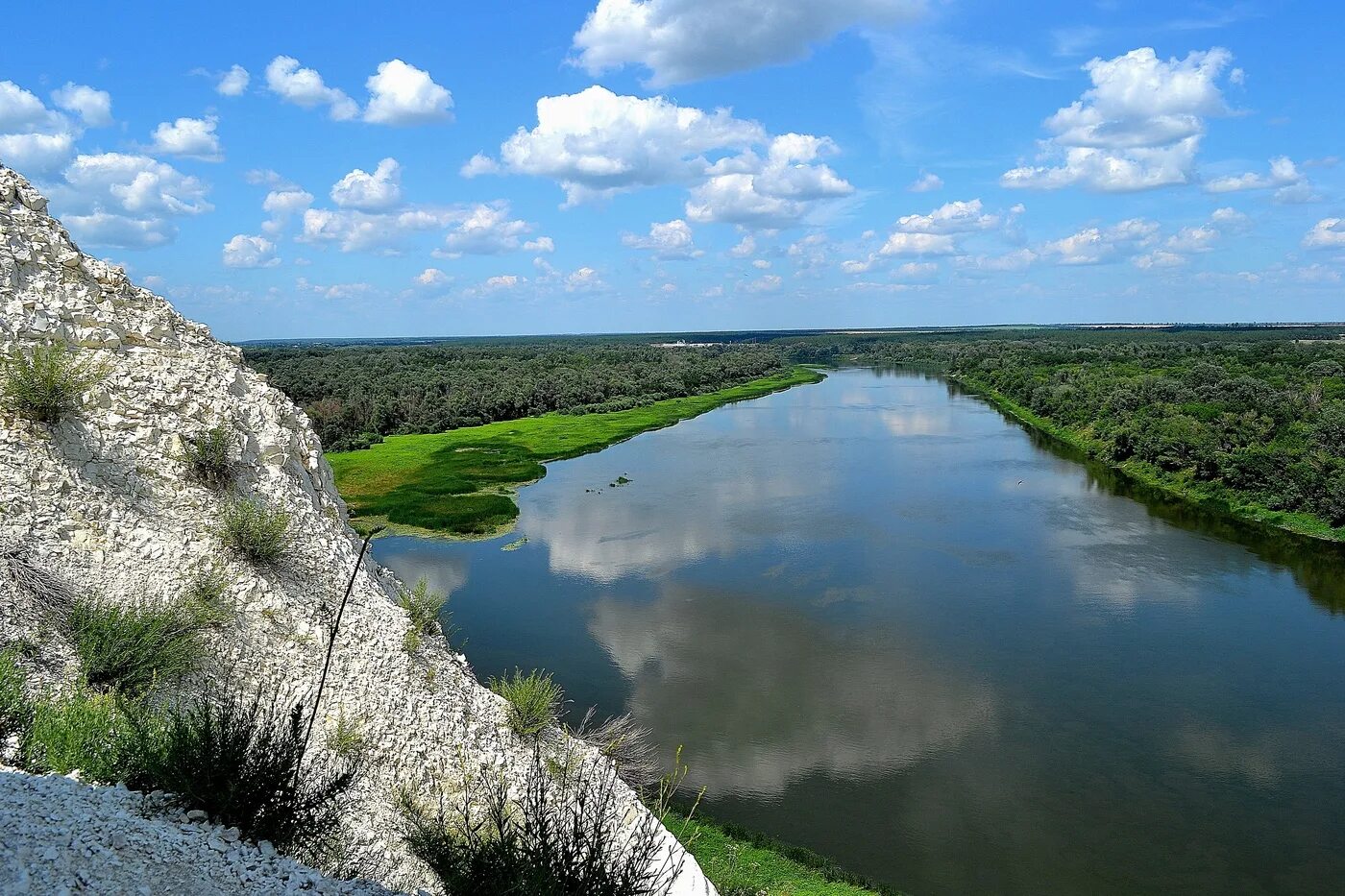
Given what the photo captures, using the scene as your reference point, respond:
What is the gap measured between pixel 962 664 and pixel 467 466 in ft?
90.4

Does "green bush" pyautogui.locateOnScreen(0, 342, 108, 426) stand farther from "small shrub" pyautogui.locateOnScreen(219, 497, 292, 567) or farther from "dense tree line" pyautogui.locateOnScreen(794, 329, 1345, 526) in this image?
"dense tree line" pyautogui.locateOnScreen(794, 329, 1345, 526)

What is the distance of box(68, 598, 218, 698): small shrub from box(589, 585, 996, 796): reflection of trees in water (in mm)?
7982

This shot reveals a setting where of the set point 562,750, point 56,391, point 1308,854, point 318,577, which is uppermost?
point 56,391

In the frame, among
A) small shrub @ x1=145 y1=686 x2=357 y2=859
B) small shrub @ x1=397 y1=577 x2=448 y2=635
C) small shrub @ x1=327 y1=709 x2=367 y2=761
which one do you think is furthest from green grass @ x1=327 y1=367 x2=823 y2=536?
small shrub @ x1=145 y1=686 x2=357 y2=859

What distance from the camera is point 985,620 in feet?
64.8

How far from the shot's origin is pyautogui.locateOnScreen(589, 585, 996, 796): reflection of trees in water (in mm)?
13461

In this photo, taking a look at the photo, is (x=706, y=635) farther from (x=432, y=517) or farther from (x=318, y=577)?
(x=432, y=517)

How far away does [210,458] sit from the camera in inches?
400

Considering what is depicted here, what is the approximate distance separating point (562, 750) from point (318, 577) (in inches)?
151

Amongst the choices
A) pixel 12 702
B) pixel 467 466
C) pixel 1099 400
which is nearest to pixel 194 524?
pixel 12 702

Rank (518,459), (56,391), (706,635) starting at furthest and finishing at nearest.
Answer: (518,459) < (706,635) < (56,391)

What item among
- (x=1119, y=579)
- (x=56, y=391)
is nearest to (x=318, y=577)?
(x=56, y=391)

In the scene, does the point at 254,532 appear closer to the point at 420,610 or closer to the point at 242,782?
the point at 420,610

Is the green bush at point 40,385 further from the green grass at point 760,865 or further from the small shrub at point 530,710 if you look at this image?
the green grass at point 760,865
